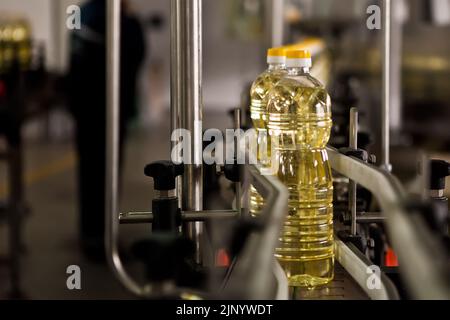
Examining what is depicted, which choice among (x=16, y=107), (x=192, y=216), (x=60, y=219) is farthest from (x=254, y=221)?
(x=60, y=219)

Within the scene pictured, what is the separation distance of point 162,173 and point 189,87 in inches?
7.9

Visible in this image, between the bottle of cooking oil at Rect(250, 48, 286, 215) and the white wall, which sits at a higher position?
the white wall

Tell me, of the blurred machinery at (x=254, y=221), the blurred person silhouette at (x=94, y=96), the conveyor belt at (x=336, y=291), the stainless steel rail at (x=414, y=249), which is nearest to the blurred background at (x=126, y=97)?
the blurred person silhouette at (x=94, y=96)

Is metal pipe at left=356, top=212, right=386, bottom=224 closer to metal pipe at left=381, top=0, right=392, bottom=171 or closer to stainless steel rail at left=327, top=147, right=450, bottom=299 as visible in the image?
metal pipe at left=381, top=0, right=392, bottom=171

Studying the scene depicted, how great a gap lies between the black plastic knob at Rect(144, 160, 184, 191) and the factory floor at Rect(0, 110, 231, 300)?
0.52 m

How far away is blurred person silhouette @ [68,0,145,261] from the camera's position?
352 centimetres

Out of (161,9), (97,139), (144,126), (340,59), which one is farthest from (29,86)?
(161,9)

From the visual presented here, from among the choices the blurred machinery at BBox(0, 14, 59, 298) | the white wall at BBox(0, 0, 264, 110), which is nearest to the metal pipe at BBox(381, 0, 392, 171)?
the blurred machinery at BBox(0, 14, 59, 298)

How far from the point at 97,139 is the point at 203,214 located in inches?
103

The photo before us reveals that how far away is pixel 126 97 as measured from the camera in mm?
3938

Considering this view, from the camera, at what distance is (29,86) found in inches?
148

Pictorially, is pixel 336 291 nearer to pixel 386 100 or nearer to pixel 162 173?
pixel 162 173

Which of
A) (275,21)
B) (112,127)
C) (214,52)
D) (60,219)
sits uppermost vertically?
(214,52)

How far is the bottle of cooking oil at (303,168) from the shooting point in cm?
111
